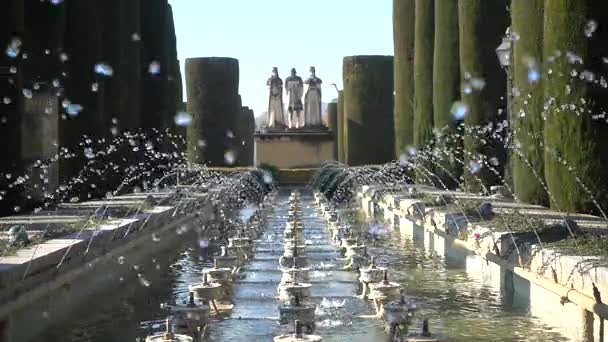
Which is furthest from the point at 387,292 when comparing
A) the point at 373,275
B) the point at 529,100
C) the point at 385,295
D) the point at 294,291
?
the point at 529,100

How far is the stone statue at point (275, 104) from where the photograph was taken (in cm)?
3934

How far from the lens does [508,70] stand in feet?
48.7

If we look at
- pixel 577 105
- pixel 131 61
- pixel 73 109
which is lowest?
pixel 577 105

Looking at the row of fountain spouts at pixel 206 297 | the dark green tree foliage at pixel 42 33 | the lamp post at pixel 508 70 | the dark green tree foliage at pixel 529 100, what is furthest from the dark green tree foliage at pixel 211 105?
the row of fountain spouts at pixel 206 297

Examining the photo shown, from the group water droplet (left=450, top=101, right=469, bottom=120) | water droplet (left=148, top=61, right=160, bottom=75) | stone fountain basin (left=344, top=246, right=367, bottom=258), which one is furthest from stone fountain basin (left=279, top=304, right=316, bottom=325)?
water droplet (left=148, top=61, right=160, bottom=75)

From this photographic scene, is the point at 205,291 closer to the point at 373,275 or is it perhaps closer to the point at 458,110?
the point at 373,275

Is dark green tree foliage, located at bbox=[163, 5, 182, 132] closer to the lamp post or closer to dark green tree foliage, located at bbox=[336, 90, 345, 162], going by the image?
the lamp post

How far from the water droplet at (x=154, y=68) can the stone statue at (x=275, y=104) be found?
14.2m

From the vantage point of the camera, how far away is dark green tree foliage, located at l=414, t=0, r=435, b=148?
22.9 meters

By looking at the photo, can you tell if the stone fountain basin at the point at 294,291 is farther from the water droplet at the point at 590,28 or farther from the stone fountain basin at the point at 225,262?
the water droplet at the point at 590,28

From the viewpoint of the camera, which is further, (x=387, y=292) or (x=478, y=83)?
(x=478, y=83)

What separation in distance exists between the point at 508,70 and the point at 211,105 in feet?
78.3

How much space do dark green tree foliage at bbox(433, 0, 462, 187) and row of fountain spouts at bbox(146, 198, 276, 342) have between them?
8205mm

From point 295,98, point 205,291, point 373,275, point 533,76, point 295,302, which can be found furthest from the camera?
point 295,98
